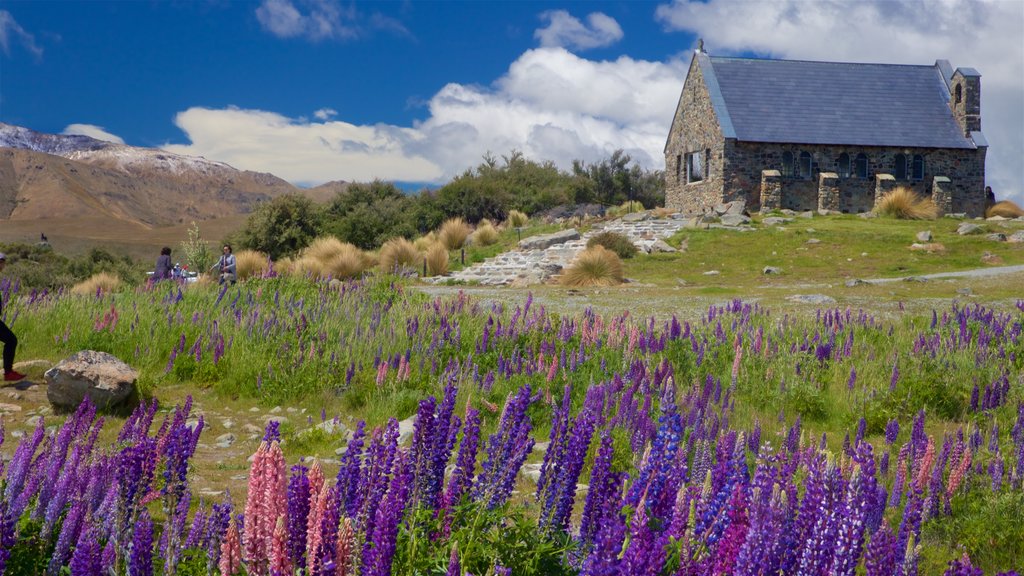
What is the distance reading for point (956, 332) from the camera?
9.69 m

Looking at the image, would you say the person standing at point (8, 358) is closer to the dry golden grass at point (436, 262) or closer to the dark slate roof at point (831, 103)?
the dry golden grass at point (436, 262)

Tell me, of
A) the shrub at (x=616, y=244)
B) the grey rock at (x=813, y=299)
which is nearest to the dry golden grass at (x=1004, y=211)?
the shrub at (x=616, y=244)

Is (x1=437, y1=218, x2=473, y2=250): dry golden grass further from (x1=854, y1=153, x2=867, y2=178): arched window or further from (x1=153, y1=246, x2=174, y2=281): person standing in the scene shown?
(x1=854, y1=153, x2=867, y2=178): arched window

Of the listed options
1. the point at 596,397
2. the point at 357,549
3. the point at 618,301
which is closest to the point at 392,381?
the point at 596,397

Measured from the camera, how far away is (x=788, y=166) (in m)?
39.2

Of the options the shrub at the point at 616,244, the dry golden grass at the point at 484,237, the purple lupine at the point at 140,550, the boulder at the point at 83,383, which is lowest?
the boulder at the point at 83,383

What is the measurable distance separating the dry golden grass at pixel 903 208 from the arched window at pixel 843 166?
9.55 ft

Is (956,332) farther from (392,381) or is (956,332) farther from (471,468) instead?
(471,468)

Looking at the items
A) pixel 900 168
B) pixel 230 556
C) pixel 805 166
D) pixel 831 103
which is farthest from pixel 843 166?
pixel 230 556

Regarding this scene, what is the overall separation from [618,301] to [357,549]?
47.8 ft

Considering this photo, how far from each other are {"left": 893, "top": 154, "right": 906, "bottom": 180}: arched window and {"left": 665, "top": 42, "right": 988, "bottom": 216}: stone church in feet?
0.17

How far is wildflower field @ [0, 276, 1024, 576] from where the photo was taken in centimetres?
218

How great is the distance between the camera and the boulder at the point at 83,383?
7082 mm

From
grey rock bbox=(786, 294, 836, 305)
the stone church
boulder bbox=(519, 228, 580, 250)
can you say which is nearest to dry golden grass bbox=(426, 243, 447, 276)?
boulder bbox=(519, 228, 580, 250)
